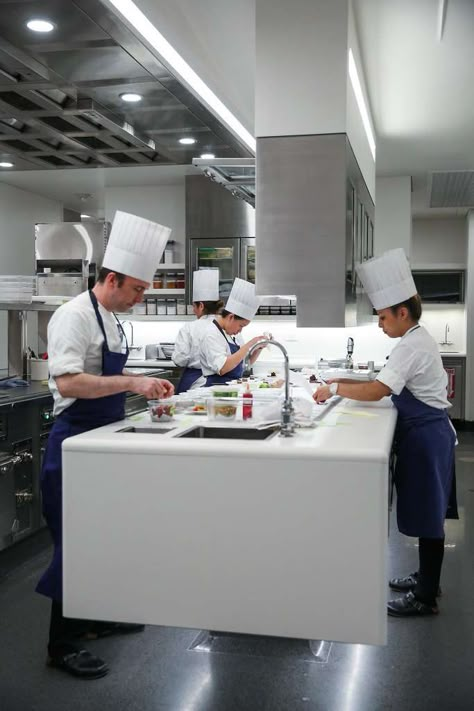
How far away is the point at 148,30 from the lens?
3566 millimetres

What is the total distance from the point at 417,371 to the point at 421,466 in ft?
1.52

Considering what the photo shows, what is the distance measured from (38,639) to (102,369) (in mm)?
1357

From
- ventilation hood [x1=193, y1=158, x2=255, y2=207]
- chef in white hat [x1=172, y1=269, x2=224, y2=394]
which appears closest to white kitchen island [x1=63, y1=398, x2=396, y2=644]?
ventilation hood [x1=193, y1=158, x2=255, y2=207]

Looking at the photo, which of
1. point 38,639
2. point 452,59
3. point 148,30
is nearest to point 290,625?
point 38,639

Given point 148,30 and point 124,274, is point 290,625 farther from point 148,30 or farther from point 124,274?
point 148,30

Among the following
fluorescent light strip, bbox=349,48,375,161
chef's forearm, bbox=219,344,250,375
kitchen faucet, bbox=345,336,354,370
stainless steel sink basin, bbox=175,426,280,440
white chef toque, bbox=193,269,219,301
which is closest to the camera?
stainless steel sink basin, bbox=175,426,280,440

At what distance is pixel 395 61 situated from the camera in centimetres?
500

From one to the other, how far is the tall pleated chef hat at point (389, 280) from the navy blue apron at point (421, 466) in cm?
48

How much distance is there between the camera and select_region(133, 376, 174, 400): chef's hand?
2915mm

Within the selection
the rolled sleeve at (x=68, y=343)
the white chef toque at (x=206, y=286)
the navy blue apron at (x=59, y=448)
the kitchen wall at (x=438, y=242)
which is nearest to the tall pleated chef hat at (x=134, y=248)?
the navy blue apron at (x=59, y=448)

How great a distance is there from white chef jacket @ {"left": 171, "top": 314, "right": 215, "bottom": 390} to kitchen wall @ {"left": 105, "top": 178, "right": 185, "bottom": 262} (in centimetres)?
313

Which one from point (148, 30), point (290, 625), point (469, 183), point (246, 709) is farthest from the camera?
point (469, 183)

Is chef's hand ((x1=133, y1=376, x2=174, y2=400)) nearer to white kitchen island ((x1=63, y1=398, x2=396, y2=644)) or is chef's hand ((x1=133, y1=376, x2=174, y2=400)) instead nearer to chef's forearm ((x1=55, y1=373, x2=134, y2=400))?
chef's forearm ((x1=55, y1=373, x2=134, y2=400))

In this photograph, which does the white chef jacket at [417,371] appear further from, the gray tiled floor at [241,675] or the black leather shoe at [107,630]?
the black leather shoe at [107,630]
